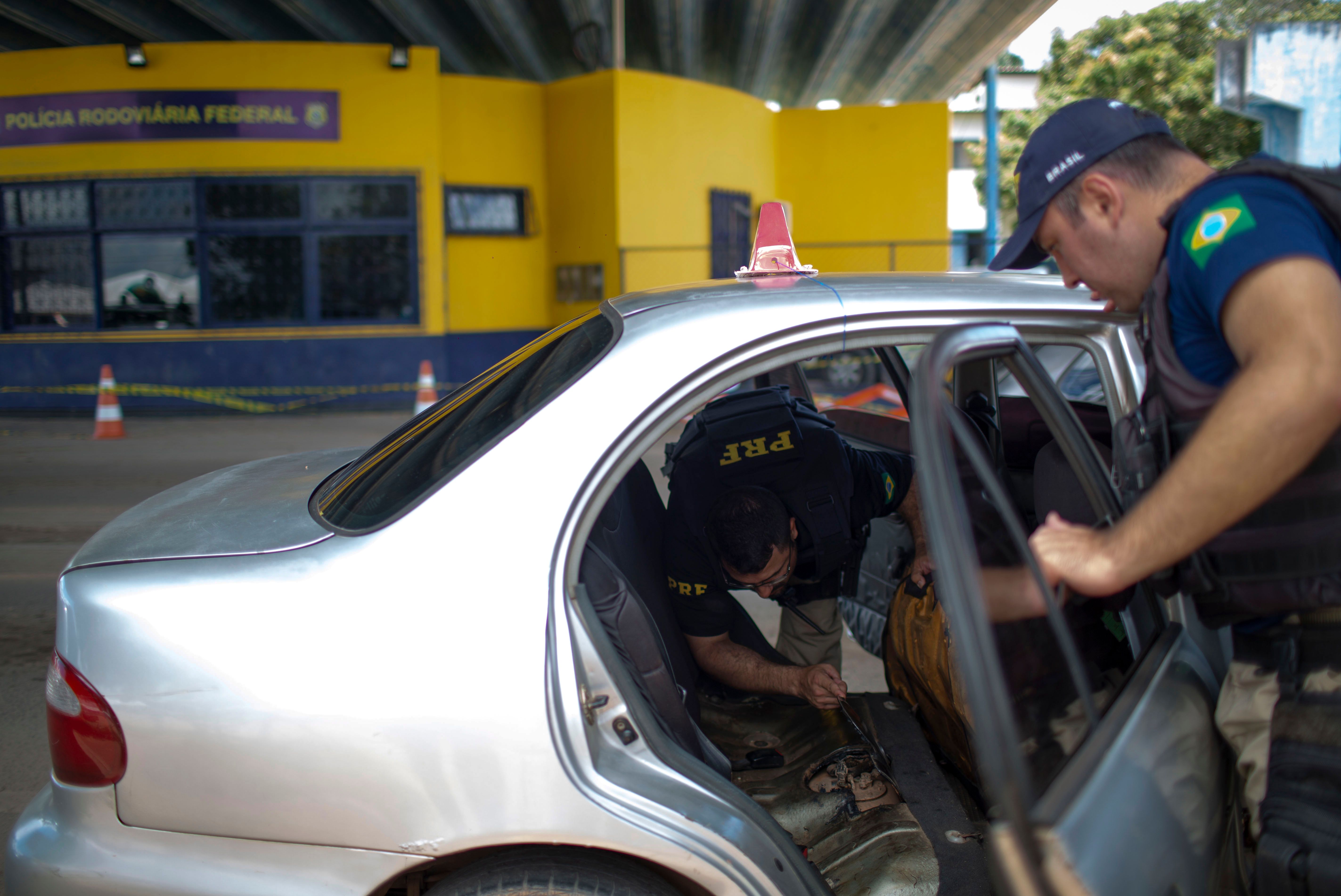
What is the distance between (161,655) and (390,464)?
1.80 ft

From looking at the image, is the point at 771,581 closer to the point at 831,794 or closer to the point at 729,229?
the point at 831,794

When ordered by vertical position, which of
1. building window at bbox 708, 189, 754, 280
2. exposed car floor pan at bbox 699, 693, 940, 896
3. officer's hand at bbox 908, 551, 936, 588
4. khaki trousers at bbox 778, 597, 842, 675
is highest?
building window at bbox 708, 189, 754, 280

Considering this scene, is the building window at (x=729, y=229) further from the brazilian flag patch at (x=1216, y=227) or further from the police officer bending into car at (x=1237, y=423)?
the brazilian flag patch at (x=1216, y=227)

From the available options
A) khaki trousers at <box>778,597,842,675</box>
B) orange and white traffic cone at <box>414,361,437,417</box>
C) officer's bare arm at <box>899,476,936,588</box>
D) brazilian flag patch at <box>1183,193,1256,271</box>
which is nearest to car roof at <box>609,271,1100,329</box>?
brazilian flag patch at <box>1183,193,1256,271</box>

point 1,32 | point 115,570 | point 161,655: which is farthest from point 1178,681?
point 1,32

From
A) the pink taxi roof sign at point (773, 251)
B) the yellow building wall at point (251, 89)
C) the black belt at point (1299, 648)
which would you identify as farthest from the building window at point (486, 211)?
the black belt at point (1299, 648)

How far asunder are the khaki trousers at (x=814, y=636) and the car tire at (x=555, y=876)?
1.62 meters

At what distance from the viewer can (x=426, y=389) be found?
1063cm

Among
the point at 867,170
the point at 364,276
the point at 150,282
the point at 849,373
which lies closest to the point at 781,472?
the point at 849,373

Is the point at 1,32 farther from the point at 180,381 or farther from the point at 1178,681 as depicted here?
the point at 1178,681

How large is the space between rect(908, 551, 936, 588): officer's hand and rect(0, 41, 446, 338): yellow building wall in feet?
35.5

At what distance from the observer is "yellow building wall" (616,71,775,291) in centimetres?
1237

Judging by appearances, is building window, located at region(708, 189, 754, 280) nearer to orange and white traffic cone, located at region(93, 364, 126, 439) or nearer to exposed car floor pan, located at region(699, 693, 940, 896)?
orange and white traffic cone, located at region(93, 364, 126, 439)

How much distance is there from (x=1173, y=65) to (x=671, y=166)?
17.5m
